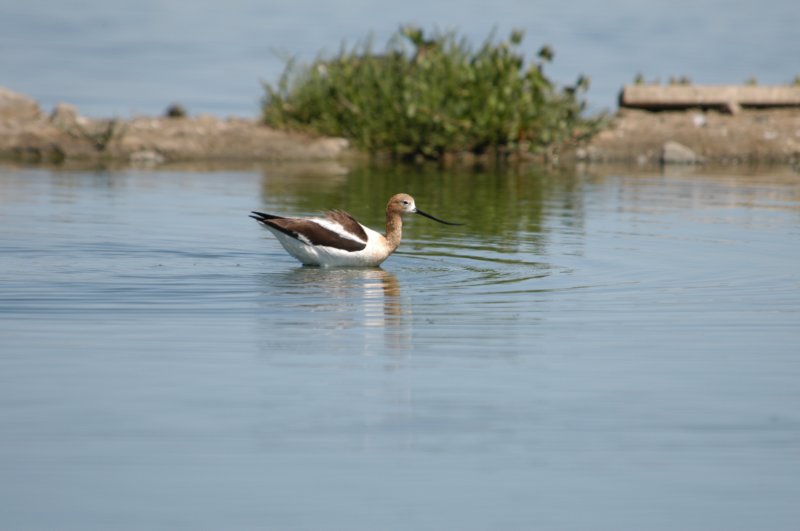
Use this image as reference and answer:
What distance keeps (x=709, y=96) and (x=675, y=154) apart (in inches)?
78.9

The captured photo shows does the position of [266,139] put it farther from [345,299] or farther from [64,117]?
[345,299]

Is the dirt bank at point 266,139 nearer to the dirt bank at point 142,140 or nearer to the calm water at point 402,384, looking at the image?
the dirt bank at point 142,140

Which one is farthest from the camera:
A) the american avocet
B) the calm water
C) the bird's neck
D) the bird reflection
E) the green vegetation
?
the green vegetation

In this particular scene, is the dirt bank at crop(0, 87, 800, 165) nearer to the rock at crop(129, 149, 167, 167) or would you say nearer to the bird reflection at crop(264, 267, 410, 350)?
the rock at crop(129, 149, 167, 167)

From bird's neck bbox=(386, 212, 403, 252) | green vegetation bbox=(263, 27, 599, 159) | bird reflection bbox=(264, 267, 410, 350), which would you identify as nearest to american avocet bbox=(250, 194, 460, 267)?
bird reflection bbox=(264, 267, 410, 350)

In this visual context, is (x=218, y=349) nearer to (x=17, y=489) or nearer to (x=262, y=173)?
(x=17, y=489)

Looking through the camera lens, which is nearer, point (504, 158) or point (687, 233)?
point (687, 233)

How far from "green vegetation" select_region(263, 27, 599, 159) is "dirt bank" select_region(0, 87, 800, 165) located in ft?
2.08

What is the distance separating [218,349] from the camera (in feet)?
26.3

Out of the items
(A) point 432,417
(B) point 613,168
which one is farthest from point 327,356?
(B) point 613,168

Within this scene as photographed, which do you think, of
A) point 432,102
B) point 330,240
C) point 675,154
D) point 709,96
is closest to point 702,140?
point 675,154

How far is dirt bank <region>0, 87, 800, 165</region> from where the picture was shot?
27.2 metres

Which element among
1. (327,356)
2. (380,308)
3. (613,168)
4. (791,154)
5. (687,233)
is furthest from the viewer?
(791,154)

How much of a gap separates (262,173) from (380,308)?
14.5 m
